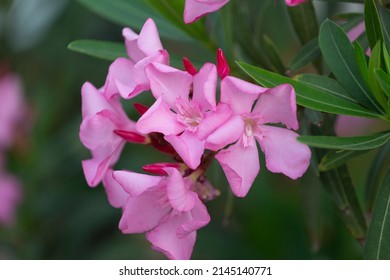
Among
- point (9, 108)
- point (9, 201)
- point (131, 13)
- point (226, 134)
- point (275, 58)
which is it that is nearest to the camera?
point (226, 134)

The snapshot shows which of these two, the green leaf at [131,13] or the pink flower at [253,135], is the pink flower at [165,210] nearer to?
the pink flower at [253,135]

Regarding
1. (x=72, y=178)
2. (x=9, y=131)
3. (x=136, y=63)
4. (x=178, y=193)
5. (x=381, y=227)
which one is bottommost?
(x=72, y=178)

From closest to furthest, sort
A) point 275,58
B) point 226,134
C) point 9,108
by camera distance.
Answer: point 226,134 → point 275,58 → point 9,108

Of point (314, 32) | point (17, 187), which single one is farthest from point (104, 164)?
point (17, 187)

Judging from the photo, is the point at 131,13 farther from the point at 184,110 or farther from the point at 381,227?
the point at 381,227

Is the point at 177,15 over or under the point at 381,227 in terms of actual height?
over

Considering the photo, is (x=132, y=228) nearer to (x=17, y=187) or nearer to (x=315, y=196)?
(x=315, y=196)

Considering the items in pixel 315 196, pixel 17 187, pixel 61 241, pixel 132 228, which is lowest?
pixel 61 241

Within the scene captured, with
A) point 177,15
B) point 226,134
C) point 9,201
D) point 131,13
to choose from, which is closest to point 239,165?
point 226,134
